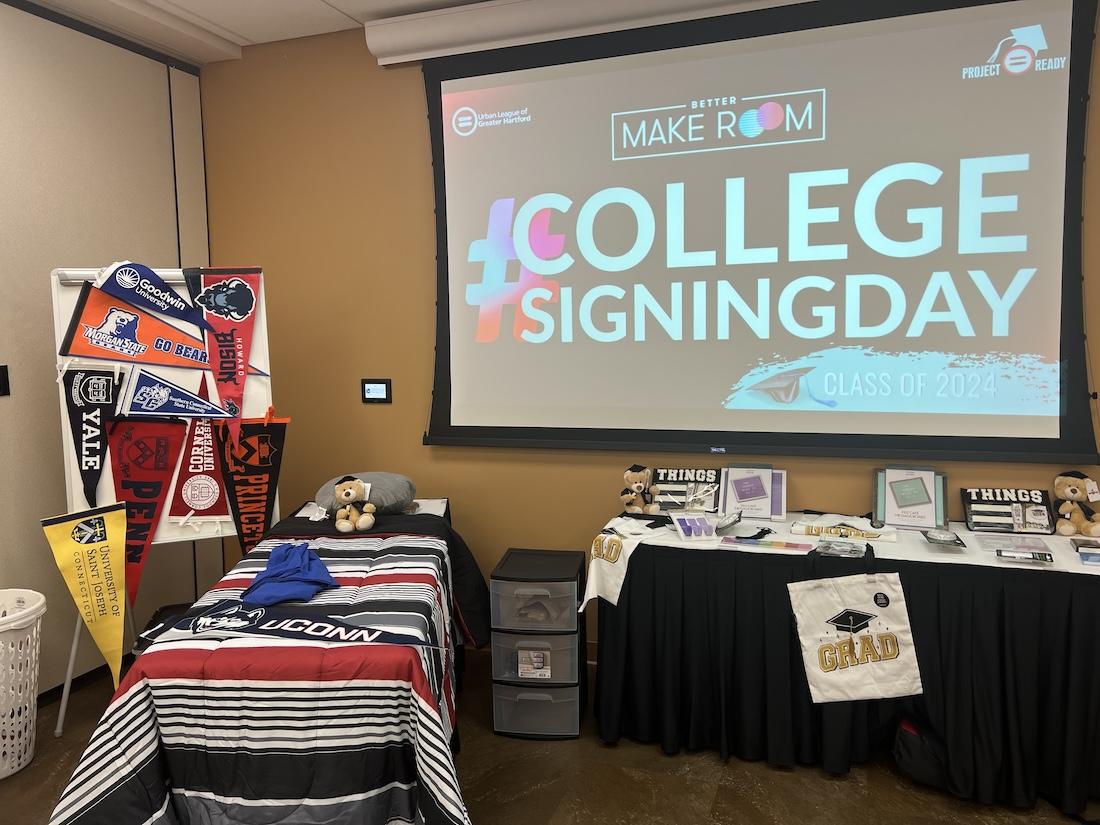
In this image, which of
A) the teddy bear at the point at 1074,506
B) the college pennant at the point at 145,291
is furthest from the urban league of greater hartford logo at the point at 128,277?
the teddy bear at the point at 1074,506

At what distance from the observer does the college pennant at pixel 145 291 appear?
9.20 feet

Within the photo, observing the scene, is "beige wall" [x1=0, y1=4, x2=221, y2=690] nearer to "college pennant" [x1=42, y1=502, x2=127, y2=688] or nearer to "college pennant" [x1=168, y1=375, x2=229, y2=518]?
"college pennant" [x1=42, y1=502, x2=127, y2=688]

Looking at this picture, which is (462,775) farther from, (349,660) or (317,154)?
(317,154)

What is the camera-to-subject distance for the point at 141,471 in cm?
291

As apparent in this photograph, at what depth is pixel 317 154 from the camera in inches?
138

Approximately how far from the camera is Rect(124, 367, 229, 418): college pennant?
2873 mm

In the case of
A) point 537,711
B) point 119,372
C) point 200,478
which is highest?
point 119,372

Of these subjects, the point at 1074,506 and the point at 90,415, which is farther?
the point at 90,415

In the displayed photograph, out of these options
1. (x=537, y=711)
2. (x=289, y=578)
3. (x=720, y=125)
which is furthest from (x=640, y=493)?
(x=720, y=125)

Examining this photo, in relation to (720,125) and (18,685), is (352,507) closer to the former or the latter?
(18,685)

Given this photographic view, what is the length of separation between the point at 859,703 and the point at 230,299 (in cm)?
273

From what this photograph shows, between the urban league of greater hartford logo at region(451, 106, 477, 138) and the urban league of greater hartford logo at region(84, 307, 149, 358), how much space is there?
60.3 inches

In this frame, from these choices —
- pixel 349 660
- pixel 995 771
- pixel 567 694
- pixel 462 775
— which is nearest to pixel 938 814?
pixel 995 771

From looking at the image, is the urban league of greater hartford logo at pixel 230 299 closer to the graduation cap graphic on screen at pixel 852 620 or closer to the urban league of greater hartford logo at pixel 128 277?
the urban league of greater hartford logo at pixel 128 277
